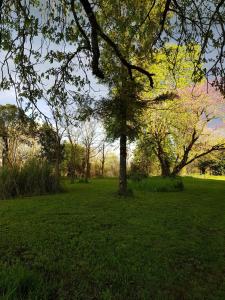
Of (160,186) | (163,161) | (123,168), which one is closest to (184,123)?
(163,161)

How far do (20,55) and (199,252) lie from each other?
4380mm

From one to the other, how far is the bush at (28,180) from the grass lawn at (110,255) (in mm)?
4309

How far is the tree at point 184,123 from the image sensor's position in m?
18.9

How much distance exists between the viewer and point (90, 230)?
586 cm

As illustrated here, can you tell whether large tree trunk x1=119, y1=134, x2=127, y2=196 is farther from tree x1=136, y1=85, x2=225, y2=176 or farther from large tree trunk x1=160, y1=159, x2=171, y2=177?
large tree trunk x1=160, y1=159, x2=171, y2=177

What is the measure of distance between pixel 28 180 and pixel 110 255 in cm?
899

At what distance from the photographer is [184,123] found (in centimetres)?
1911

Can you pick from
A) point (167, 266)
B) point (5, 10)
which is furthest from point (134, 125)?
point (167, 266)

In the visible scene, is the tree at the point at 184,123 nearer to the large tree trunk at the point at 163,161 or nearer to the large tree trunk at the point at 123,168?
the large tree trunk at the point at 163,161

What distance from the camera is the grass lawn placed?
3.23 meters

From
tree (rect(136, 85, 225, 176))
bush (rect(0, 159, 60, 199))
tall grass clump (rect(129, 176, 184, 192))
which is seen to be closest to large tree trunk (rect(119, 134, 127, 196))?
tall grass clump (rect(129, 176, 184, 192))

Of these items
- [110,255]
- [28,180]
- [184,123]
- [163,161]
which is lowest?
[110,255]

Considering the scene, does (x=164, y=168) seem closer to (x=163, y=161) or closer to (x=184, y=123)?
(x=163, y=161)

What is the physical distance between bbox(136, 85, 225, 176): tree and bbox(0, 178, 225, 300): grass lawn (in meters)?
11.6
